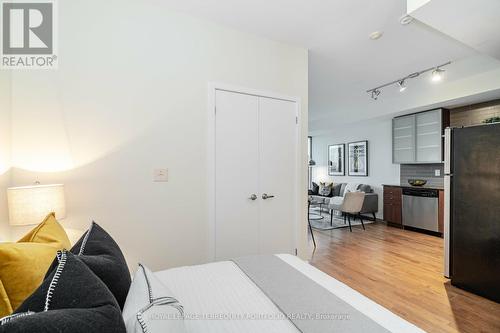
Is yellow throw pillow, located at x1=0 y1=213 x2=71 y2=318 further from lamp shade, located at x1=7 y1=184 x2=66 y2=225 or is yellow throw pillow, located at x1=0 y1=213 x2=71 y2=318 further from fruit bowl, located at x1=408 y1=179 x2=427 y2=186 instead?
fruit bowl, located at x1=408 y1=179 x2=427 y2=186

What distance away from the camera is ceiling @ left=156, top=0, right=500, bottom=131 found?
2170 mm

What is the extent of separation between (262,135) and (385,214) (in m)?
4.32

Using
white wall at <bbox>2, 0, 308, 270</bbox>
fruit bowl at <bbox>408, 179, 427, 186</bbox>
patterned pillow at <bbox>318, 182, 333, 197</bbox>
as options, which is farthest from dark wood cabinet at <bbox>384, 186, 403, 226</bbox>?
white wall at <bbox>2, 0, 308, 270</bbox>

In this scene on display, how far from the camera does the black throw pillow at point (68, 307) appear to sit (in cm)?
50

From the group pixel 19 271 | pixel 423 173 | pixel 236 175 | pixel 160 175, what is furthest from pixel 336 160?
pixel 19 271

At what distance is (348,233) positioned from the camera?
15.5ft

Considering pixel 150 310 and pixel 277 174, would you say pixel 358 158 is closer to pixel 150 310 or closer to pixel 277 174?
pixel 277 174

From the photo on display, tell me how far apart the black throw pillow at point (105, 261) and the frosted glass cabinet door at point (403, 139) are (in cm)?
560

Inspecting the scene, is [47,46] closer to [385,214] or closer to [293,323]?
[293,323]

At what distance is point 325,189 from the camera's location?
7000 millimetres

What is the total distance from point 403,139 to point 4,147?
615 cm

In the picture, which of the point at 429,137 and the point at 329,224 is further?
the point at 329,224

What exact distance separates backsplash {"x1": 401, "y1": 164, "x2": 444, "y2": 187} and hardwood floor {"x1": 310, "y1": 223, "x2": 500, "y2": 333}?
1.17m

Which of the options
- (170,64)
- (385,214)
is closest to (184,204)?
→ (170,64)
